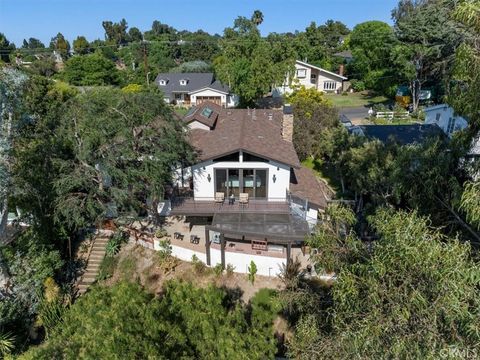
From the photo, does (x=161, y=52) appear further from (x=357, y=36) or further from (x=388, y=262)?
(x=388, y=262)

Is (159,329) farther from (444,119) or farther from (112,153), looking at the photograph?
(444,119)

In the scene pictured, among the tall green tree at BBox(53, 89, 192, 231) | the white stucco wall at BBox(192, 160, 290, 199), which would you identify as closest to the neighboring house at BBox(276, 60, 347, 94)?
the white stucco wall at BBox(192, 160, 290, 199)

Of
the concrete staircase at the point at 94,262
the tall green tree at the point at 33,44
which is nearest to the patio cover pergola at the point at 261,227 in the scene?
the concrete staircase at the point at 94,262

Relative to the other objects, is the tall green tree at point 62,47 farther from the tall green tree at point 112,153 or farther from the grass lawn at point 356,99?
the tall green tree at point 112,153

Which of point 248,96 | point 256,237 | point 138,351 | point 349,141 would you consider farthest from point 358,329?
point 248,96

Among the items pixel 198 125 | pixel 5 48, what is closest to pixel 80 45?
pixel 5 48
